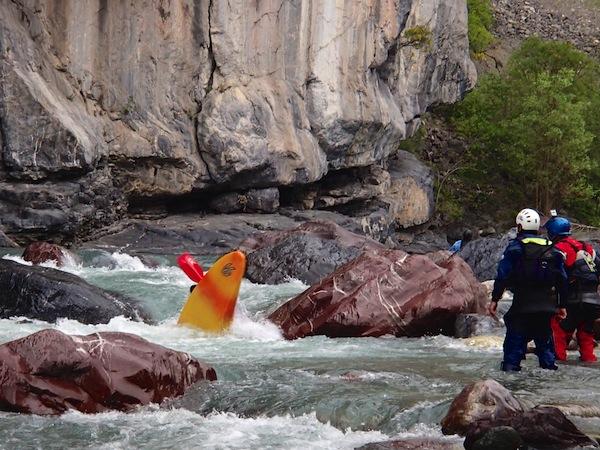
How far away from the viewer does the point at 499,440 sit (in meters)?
6.03

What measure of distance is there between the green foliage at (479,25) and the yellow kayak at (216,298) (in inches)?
1419

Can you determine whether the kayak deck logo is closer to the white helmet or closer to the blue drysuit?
the blue drysuit

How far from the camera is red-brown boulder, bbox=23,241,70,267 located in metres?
15.6

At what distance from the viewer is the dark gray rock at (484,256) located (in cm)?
1812

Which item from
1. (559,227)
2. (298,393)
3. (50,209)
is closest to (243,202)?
(50,209)

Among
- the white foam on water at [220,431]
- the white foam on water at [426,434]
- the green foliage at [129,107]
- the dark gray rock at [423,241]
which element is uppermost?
the green foliage at [129,107]

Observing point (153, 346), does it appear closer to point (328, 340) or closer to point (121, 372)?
point (121, 372)

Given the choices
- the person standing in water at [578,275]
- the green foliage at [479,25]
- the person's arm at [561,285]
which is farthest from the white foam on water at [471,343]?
the green foliage at [479,25]

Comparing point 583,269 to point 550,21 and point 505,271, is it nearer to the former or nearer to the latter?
point 505,271

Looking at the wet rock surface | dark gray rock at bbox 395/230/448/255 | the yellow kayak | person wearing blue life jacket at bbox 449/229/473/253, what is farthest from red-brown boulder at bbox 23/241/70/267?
dark gray rock at bbox 395/230/448/255

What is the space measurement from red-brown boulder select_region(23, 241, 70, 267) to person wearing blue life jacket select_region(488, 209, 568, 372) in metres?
9.30

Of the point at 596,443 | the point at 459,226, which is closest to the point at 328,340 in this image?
the point at 596,443

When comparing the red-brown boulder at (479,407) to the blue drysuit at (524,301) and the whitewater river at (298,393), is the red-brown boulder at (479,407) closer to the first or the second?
the whitewater river at (298,393)

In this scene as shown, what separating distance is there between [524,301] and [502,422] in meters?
2.07
